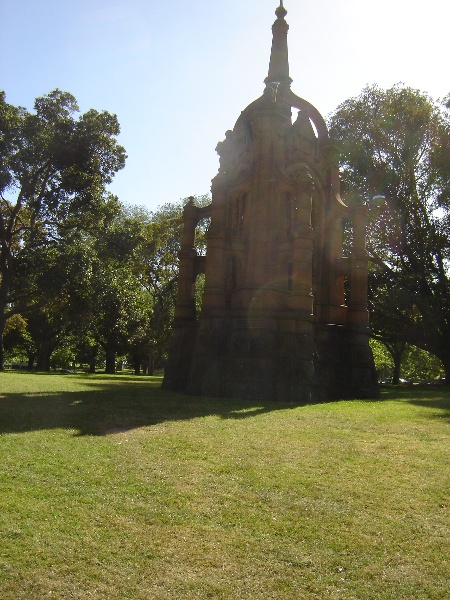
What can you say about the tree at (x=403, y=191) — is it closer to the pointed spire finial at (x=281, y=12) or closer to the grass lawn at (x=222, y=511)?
the pointed spire finial at (x=281, y=12)

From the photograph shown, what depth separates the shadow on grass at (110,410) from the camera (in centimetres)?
1138

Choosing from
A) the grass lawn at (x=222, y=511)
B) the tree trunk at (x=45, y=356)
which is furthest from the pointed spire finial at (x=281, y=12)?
the tree trunk at (x=45, y=356)

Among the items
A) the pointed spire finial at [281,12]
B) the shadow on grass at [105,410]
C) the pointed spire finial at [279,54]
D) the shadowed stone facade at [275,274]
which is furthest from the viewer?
the pointed spire finial at [281,12]

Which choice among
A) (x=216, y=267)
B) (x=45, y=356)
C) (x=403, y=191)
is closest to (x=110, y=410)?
(x=216, y=267)

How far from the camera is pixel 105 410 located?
1352 centimetres

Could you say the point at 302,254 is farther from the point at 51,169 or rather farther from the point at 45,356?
the point at 45,356

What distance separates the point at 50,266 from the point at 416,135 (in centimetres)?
2126

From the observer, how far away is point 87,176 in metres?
25.8

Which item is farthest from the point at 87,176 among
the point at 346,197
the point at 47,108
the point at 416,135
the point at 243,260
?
the point at 416,135

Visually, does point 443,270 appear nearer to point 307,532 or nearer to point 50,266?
point 50,266

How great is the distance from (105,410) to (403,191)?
24.5 meters

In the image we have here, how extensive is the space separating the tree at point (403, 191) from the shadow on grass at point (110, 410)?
45.3 feet

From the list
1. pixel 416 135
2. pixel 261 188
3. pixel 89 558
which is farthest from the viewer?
pixel 416 135

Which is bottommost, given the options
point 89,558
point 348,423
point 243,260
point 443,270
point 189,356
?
point 89,558
